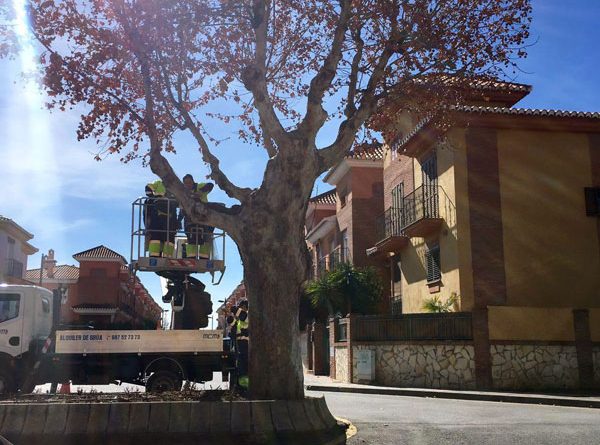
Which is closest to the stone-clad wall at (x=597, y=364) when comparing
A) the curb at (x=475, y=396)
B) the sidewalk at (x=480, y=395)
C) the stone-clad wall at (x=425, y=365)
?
the sidewalk at (x=480, y=395)

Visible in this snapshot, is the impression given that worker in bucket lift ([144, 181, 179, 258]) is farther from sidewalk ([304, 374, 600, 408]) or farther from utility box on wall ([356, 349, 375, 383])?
utility box on wall ([356, 349, 375, 383])

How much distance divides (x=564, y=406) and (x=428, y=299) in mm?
8585

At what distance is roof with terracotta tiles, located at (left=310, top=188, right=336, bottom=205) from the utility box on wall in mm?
22479

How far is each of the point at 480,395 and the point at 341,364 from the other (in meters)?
7.00

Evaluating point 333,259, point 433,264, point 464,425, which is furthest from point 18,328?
point 333,259

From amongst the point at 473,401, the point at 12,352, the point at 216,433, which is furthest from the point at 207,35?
the point at 473,401

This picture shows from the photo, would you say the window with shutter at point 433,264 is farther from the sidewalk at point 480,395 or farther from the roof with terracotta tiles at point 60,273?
the roof with terracotta tiles at point 60,273

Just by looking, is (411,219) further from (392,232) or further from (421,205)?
(392,232)

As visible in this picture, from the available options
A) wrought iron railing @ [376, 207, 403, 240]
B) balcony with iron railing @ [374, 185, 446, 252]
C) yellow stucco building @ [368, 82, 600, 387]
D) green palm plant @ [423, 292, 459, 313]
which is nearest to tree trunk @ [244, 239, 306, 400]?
yellow stucco building @ [368, 82, 600, 387]

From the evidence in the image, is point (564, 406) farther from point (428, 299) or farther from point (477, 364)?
point (428, 299)

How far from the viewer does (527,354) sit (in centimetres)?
1927

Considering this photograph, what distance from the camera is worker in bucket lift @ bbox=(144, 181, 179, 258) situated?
12.2m

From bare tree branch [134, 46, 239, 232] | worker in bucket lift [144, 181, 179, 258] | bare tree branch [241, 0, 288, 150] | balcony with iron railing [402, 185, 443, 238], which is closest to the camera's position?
bare tree branch [134, 46, 239, 232]

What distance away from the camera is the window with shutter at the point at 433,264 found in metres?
23.3
